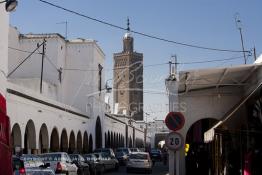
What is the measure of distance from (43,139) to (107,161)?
483cm

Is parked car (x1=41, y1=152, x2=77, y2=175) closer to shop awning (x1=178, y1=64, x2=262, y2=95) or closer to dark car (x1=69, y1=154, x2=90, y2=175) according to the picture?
dark car (x1=69, y1=154, x2=90, y2=175)

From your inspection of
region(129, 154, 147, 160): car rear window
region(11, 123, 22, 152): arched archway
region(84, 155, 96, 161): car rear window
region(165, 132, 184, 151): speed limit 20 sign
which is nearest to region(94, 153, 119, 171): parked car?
region(84, 155, 96, 161): car rear window

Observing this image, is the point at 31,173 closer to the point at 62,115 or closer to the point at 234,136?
the point at 234,136

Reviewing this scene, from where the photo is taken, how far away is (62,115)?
136 feet

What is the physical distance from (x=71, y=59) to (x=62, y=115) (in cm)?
1841

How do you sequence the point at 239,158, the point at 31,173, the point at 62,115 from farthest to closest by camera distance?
the point at 62,115 < the point at 239,158 < the point at 31,173

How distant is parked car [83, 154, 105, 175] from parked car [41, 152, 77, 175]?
24.2 ft

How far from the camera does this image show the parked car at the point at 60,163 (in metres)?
21.9

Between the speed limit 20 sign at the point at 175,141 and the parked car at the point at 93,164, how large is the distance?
56.1 ft

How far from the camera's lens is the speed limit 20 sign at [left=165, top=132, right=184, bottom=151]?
1388 cm

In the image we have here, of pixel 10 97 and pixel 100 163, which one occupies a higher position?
pixel 10 97

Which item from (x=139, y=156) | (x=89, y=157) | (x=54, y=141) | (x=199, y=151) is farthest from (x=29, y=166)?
(x=54, y=141)

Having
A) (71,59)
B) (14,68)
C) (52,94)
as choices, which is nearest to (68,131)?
(52,94)

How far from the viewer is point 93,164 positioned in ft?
104
